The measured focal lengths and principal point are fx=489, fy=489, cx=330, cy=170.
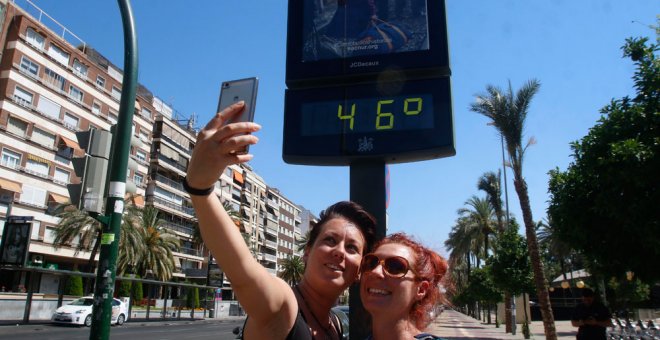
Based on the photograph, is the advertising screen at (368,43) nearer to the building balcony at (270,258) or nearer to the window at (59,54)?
the window at (59,54)

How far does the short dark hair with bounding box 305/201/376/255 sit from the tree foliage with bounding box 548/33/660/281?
7469mm

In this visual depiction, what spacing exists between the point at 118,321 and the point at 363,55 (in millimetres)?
26678

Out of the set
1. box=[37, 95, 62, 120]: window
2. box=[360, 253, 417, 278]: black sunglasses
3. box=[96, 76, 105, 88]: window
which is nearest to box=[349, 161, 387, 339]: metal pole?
box=[360, 253, 417, 278]: black sunglasses

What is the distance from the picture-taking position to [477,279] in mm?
37750

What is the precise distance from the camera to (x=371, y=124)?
320 cm

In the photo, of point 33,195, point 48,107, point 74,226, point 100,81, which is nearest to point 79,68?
point 100,81

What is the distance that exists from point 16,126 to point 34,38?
6.84 m

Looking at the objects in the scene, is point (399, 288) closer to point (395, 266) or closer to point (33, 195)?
point (395, 266)

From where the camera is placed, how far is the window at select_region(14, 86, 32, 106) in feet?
113

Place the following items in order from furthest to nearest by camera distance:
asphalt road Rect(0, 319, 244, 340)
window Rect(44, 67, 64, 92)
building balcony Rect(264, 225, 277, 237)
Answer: building balcony Rect(264, 225, 277, 237) → window Rect(44, 67, 64, 92) → asphalt road Rect(0, 319, 244, 340)

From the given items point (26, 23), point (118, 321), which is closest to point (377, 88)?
point (118, 321)

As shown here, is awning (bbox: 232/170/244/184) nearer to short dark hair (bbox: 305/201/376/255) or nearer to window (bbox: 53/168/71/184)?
window (bbox: 53/168/71/184)

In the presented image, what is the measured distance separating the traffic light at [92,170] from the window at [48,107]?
36230 mm

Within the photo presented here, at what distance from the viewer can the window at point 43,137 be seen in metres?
35.8
